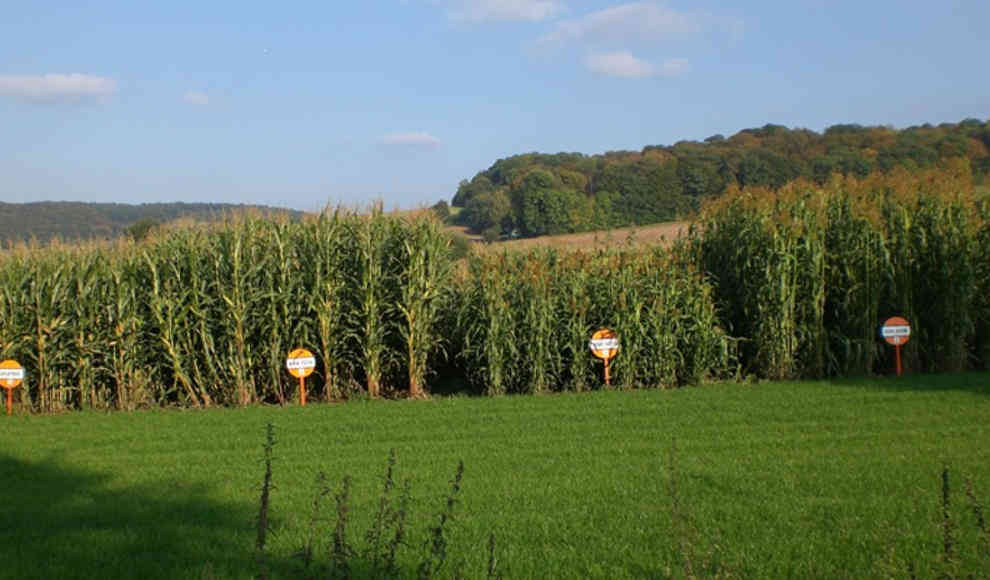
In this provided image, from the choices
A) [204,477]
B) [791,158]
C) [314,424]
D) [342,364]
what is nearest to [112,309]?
[342,364]

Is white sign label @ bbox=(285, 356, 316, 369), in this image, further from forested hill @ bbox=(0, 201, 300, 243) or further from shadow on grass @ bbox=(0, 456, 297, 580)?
forested hill @ bbox=(0, 201, 300, 243)

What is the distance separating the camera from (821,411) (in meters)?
11.0

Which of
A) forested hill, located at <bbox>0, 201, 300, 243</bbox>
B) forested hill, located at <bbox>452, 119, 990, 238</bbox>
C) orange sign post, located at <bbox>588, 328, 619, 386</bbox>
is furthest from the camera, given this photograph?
forested hill, located at <bbox>0, 201, 300, 243</bbox>

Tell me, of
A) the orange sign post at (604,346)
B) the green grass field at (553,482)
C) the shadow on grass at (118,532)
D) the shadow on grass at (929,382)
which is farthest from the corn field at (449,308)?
the shadow on grass at (118,532)

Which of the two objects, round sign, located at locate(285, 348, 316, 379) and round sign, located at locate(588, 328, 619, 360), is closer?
round sign, located at locate(285, 348, 316, 379)

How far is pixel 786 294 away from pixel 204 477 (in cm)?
1034

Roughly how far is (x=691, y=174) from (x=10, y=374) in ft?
92.8

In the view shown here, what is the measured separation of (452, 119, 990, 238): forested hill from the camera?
31812mm

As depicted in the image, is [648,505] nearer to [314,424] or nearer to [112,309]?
Result: [314,424]

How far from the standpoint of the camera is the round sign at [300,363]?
44.9ft

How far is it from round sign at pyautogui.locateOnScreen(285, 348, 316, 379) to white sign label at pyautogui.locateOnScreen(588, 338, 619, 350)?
15.3ft

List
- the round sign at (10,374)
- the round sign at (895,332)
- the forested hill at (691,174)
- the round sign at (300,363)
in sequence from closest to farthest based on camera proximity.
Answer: the round sign at (10,374), the round sign at (300,363), the round sign at (895,332), the forested hill at (691,174)

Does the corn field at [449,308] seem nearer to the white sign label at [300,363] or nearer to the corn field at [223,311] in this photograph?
the corn field at [223,311]

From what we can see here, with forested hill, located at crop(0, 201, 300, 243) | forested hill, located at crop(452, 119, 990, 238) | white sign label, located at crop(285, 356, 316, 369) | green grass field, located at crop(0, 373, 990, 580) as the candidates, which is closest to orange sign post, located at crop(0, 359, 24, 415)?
green grass field, located at crop(0, 373, 990, 580)
